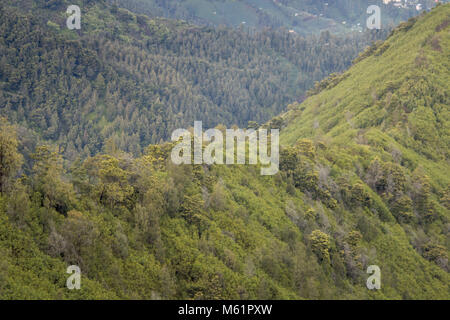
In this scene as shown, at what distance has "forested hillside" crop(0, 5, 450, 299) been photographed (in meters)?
28.9

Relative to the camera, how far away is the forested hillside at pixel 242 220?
2892 cm

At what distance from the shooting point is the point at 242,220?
41.9m

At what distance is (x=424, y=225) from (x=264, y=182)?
73.7 ft

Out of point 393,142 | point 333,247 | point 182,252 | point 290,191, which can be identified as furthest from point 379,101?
point 182,252

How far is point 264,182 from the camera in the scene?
51406 millimetres

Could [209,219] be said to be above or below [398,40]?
below

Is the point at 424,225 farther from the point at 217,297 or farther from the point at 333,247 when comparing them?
the point at 217,297

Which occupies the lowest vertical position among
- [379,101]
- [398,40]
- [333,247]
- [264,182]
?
[333,247]

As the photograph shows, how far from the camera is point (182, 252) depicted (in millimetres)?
33531

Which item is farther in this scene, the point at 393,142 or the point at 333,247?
the point at 393,142

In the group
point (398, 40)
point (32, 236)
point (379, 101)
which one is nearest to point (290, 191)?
point (32, 236)
